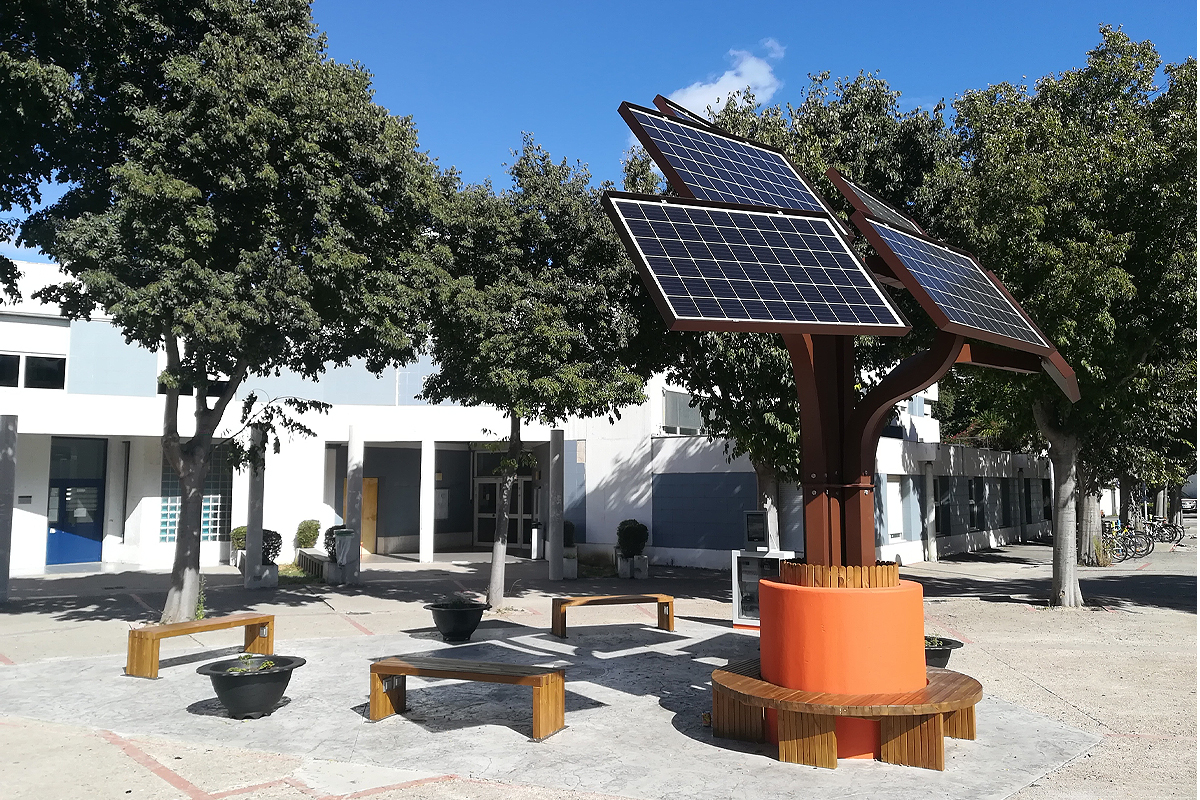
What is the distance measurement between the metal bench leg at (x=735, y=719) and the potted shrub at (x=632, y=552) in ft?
47.9

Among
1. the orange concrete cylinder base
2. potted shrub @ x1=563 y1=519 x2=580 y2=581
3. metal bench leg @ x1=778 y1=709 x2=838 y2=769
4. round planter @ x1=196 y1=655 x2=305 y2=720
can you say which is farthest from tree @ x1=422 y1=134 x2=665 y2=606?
metal bench leg @ x1=778 y1=709 x2=838 y2=769

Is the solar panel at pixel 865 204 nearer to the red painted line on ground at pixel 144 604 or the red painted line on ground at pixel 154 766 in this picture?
the red painted line on ground at pixel 154 766

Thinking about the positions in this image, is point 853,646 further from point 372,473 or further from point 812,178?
point 372,473

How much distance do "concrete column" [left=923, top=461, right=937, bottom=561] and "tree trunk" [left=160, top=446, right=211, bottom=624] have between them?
70.3 feet


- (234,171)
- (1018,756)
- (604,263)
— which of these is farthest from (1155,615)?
(234,171)

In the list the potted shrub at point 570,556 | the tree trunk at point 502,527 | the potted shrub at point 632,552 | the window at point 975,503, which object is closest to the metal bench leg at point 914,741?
the tree trunk at point 502,527

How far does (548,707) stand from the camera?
26.1 ft

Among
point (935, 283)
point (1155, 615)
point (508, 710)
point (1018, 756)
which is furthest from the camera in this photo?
point (1155, 615)

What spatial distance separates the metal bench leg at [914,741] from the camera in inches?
275

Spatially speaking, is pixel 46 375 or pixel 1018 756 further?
pixel 46 375

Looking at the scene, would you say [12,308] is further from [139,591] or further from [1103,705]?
[1103,705]

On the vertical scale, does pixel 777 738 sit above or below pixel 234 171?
below

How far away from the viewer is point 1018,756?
7.30 meters

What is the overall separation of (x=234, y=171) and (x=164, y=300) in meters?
2.09
